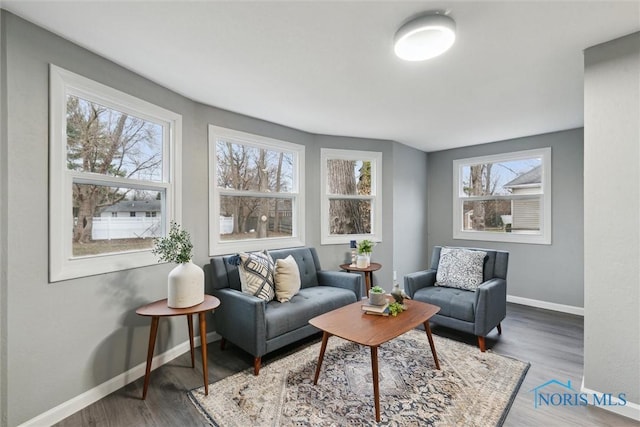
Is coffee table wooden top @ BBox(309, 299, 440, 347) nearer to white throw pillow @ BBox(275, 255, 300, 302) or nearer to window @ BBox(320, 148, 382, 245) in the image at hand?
white throw pillow @ BBox(275, 255, 300, 302)

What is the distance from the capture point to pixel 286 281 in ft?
9.22

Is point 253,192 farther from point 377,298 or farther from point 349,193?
point 377,298

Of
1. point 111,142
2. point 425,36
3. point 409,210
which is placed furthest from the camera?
point 409,210

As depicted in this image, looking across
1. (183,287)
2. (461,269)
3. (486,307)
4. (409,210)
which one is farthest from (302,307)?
(409,210)

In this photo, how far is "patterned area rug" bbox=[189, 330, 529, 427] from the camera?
5.81 ft

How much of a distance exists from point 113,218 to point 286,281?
5.12 ft

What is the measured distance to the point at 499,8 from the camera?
5.10 feet

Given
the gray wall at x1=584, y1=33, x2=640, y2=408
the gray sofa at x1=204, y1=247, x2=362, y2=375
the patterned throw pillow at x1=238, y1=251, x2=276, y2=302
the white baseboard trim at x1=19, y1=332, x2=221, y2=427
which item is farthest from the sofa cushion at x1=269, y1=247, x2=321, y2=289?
the gray wall at x1=584, y1=33, x2=640, y2=408

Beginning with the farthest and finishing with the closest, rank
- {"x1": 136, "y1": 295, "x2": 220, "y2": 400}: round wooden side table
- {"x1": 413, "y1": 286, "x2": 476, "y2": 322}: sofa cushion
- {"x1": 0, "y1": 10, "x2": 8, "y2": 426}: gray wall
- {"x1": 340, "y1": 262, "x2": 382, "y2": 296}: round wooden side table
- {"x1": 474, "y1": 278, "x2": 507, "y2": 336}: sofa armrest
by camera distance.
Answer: {"x1": 340, "y1": 262, "x2": 382, "y2": 296}: round wooden side table
{"x1": 413, "y1": 286, "x2": 476, "y2": 322}: sofa cushion
{"x1": 474, "y1": 278, "x2": 507, "y2": 336}: sofa armrest
{"x1": 136, "y1": 295, "x2": 220, "y2": 400}: round wooden side table
{"x1": 0, "y1": 10, "x2": 8, "y2": 426}: gray wall

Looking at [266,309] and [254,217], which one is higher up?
[254,217]

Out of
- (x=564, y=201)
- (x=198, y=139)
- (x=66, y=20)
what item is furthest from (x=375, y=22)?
(x=564, y=201)

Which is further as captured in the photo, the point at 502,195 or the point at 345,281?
the point at 502,195

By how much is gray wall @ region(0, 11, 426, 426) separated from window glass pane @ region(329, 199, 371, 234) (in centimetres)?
238

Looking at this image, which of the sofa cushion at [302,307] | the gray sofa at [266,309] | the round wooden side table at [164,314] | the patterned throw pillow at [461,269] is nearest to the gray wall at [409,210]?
the patterned throw pillow at [461,269]
